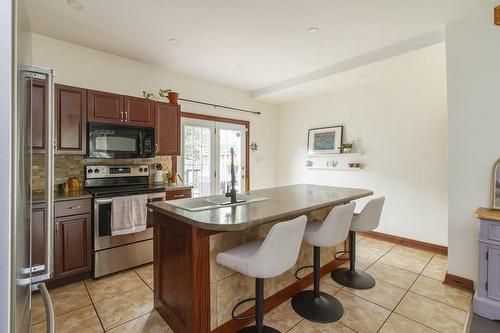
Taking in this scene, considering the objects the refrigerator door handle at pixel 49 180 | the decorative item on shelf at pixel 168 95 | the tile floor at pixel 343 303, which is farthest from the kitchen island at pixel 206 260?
the decorative item on shelf at pixel 168 95

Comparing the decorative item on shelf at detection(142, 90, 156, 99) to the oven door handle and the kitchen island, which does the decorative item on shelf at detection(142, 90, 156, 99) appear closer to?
the oven door handle

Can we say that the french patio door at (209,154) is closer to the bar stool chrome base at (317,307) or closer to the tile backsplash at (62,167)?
the tile backsplash at (62,167)

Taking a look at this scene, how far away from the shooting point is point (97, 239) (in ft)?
8.63

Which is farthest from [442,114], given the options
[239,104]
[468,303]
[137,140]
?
[137,140]

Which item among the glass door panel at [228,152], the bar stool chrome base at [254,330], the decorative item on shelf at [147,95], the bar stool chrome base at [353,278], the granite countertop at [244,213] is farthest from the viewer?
the glass door panel at [228,152]

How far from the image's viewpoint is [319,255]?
6.92ft

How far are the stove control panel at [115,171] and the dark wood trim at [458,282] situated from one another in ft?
12.6

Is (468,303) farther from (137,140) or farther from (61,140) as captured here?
(61,140)

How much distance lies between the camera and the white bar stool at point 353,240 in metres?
2.38

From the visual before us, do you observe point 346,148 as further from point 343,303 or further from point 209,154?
point 343,303

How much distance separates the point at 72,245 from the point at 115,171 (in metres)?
1.02

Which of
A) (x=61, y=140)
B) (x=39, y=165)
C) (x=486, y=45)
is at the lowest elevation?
(x=39, y=165)

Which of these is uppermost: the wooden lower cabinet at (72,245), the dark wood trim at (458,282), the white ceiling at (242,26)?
the white ceiling at (242,26)

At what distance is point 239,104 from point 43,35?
3069 millimetres
